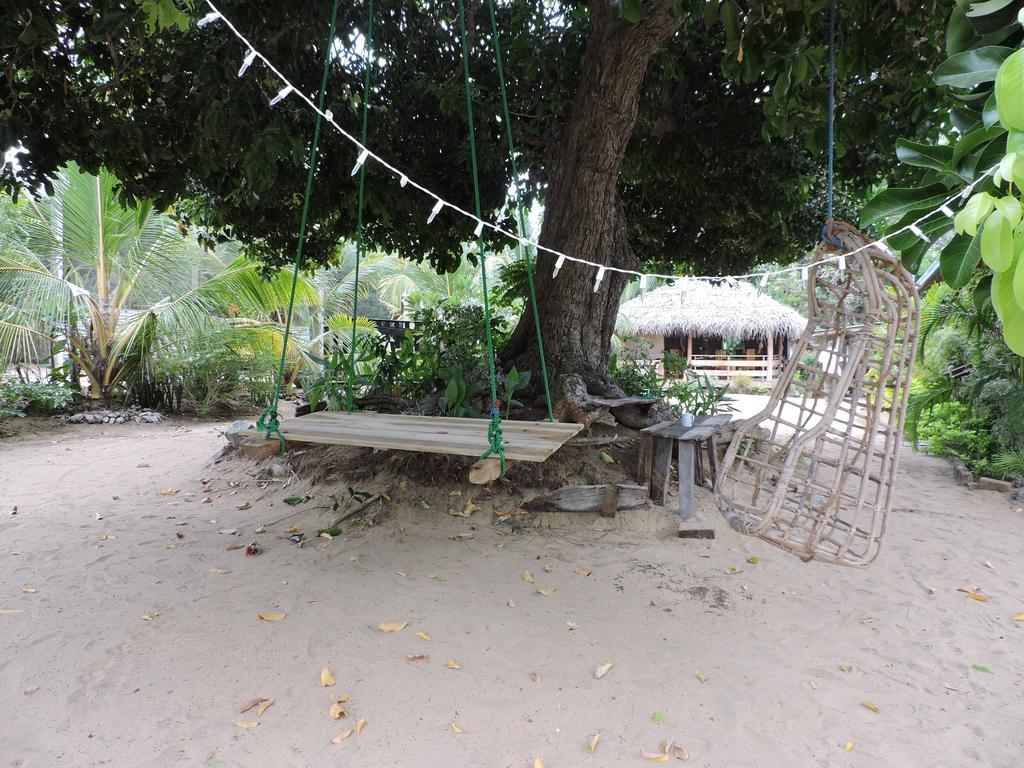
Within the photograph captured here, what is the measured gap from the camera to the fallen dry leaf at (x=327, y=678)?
2.39 meters

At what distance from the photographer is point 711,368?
1777 cm

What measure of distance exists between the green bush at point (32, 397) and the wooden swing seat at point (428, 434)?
6967 millimetres

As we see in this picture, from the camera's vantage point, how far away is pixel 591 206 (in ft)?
14.5

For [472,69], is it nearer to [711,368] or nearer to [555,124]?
[555,124]

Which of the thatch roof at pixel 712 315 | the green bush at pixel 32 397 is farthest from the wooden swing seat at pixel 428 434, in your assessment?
the thatch roof at pixel 712 315

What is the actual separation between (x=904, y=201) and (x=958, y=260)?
341 millimetres

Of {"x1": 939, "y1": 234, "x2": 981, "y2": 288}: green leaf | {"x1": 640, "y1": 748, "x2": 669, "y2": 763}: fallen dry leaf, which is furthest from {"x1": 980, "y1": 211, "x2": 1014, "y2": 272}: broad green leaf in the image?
{"x1": 640, "y1": 748, "x2": 669, "y2": 763}: fallen dry leaf

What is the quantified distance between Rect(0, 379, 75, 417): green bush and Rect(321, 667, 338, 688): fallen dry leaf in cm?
772

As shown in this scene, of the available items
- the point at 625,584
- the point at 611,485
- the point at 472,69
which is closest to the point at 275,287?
the point at 472,69

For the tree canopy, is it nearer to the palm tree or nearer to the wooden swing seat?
the wooden swing seat

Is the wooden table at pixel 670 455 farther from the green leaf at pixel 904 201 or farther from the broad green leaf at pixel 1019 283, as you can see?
the broad green leaf at pixel 1019 283

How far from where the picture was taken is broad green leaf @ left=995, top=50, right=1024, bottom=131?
0.58 m

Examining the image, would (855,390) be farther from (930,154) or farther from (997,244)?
(997,244)

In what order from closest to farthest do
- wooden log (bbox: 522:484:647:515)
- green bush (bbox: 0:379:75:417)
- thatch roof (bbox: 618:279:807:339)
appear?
wooden log (bbox: 522:484:647:515), green bush (bbox: 0:379:75:417), thatch roof (bbox: 618:279:807:339)
